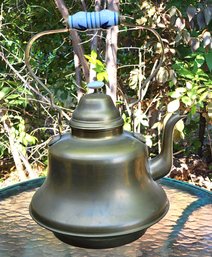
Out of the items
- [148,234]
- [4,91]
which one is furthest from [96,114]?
[4,91]

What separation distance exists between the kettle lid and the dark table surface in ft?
1.67

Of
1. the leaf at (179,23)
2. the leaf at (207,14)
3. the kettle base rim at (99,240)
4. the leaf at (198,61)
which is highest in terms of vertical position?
the leaf at (207,14)

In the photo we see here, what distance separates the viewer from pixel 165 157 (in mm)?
857

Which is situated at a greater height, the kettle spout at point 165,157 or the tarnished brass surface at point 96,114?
the tarnished brass surface at point 96,114

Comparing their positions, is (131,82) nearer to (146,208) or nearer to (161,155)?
(161,155)

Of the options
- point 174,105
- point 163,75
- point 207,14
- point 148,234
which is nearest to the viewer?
point 148,234

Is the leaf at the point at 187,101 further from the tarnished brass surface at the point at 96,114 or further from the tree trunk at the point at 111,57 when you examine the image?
the tarnished brass surface at the point at 96,114

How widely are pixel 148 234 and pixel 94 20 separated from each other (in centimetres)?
68

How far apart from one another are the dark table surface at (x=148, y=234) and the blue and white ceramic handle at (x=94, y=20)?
613mm

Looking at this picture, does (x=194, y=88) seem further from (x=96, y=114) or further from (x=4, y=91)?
(x=96, y=114)

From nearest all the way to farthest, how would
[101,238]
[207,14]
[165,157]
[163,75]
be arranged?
1. [101,238]
2. [165,157]
3. [207,14]
4. [163,75]

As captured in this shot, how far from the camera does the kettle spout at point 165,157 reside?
834 millimetres

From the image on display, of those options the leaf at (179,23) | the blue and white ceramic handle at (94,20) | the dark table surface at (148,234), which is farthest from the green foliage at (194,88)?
the blue and white ceramic handle at (94,20)

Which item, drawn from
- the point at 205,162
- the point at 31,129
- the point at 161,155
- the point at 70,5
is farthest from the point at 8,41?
the point at 161,155
